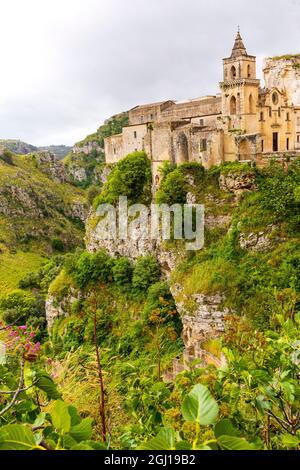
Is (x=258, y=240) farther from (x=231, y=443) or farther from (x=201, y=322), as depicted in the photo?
(x=231, y=443)

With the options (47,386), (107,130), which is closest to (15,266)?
(107,130)

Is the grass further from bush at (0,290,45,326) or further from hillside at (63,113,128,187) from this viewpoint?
hillside at (63,113,128,187)

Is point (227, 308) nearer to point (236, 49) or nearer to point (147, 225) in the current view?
point (147, 225)

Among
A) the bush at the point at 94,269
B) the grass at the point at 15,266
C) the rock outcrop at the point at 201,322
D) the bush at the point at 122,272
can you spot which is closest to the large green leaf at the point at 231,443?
the rock outcrop at the point at 201,322

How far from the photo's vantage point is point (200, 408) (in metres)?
2.59

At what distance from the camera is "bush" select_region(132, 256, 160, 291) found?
101ft

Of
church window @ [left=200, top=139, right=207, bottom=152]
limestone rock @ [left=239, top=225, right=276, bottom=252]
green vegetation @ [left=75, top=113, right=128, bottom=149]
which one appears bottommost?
limestone rock @ [left=239, top=225, right=276, bottom=252]

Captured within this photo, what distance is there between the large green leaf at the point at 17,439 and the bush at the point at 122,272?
30160 millimetres

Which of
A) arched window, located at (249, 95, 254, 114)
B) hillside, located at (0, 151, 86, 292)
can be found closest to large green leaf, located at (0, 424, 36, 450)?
arched window, located at (249, 95, 254, 114)

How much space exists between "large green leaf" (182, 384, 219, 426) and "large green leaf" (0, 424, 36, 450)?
833 mm

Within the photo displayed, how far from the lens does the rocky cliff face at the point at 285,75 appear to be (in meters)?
35.3

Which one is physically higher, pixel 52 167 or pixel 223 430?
pixel 52 167

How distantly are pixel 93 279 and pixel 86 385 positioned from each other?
27.8 m

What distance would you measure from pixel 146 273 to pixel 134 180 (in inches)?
278
